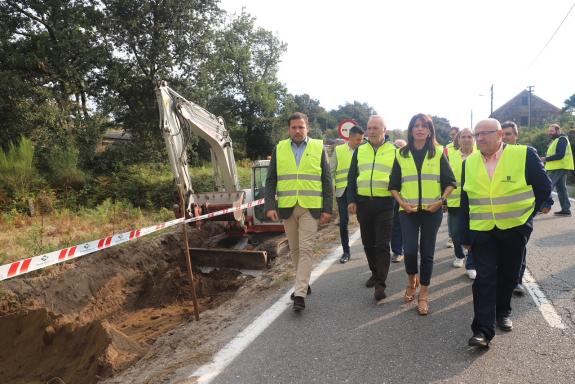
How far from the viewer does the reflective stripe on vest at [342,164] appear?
704cm

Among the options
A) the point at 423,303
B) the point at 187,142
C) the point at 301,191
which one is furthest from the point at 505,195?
the point at 187,142

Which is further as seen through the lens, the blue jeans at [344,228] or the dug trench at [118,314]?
the blue jeans at [344,228]

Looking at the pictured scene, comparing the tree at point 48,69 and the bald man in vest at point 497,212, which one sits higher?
the tree at point 48,69

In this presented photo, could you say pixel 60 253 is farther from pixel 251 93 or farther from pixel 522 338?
pixel 251 93

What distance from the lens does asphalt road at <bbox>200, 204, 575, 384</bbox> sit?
10.2 feet

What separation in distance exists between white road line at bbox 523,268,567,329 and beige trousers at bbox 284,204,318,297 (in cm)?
235

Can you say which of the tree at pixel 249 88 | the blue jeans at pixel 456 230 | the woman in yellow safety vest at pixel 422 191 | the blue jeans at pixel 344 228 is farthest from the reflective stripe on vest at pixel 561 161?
the tree at pixel 249 88

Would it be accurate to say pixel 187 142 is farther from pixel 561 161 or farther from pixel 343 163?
pixel 561 161

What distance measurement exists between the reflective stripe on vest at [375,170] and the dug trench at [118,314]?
1.72 m

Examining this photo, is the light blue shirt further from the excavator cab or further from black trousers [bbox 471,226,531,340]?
the excavator cab

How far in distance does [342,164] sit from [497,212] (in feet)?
12.0

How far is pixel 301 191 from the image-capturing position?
4.72 metres

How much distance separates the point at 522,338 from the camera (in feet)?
11.8

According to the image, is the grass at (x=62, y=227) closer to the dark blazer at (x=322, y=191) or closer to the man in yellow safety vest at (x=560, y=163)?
the dark blazer at (x=322, y=191)
